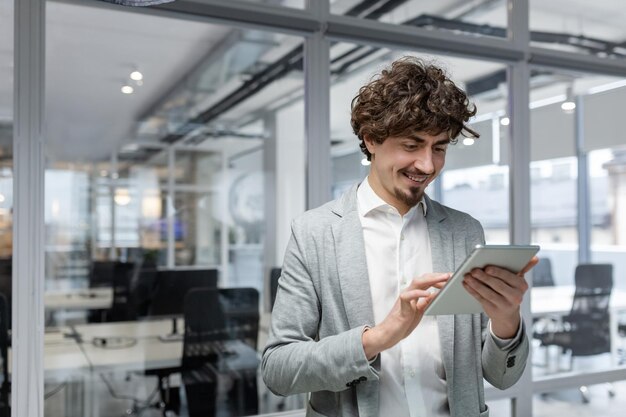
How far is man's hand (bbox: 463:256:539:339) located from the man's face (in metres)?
0.26

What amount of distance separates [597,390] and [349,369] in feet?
9.00

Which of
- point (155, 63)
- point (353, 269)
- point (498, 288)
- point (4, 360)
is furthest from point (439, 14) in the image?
point (155, 63)

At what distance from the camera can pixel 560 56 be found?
3.07 meters

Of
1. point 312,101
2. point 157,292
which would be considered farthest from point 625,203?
point 157,292

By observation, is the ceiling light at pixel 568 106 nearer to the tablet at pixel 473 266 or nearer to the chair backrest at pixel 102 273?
the tablet at pixel 473 266

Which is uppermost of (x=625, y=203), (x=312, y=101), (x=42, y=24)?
(x=42, y=24)

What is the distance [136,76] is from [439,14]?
423cm

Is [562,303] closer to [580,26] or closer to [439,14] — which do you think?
[580,26]

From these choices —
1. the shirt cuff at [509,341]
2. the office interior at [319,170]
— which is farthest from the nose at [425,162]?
the office interior at [319,170]

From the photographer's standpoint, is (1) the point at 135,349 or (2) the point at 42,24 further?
(1) the point at 135,349

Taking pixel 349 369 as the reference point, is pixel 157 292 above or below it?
below

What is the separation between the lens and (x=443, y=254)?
130 centimetres

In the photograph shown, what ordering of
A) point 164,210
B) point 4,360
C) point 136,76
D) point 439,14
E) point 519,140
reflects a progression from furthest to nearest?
point 164,210
point 136,76
point 519,140
point 439,14
point 4,360

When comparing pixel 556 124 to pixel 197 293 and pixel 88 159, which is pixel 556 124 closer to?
pixel 197 293
